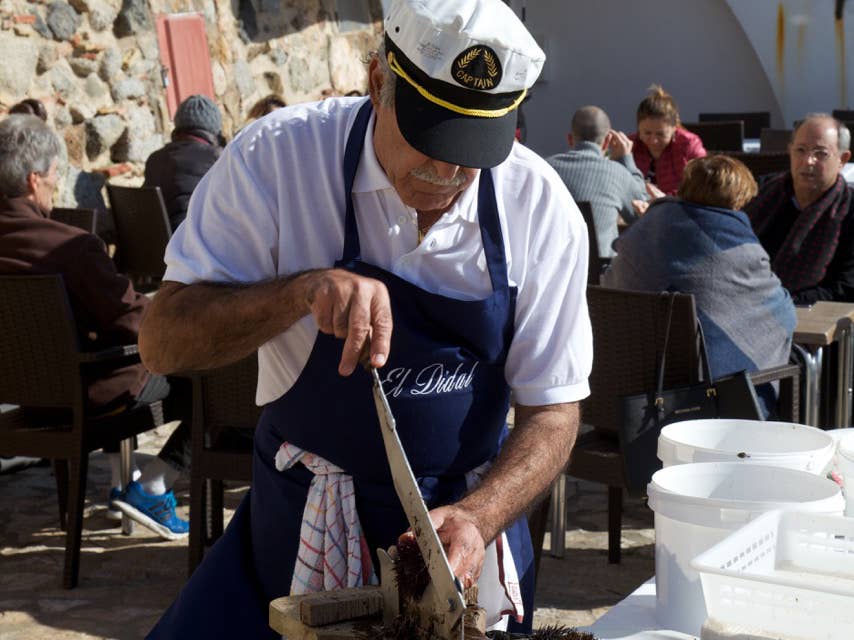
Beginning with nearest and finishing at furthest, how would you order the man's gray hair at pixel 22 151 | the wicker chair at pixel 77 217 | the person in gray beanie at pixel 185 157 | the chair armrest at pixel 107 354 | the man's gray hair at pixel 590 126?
the chair armrest at pixel 107 354, the man's gray hair at pixel 22 151, the wicker chair at pixel 77 217, the man's gray hair at pixel 590 126, the person in gray beanie at pixel 185 157

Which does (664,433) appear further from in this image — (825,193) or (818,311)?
(825,193)

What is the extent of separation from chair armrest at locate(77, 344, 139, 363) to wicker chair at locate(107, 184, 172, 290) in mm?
2023

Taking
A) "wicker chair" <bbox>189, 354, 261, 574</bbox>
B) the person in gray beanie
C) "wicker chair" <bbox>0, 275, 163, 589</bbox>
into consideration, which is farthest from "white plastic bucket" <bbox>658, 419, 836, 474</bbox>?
the person in gray beanie

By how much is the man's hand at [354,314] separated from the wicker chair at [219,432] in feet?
7.27

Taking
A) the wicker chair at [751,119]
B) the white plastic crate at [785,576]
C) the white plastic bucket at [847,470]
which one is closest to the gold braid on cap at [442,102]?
Result: the white plastic crate at [785,576]

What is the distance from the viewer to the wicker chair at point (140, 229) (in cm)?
608

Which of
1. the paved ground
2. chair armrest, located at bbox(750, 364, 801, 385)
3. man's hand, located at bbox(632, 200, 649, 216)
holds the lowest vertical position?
the paved ground

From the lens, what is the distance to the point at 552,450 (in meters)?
1.89

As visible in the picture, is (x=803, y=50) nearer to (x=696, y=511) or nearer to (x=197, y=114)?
(x=197, y=114)

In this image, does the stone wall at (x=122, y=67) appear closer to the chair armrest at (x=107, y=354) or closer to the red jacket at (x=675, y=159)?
the red jacket at (x=675, y=159)

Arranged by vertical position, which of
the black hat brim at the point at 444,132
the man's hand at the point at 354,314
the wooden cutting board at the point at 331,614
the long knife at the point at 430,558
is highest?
the black hat brim at the point at 444,132

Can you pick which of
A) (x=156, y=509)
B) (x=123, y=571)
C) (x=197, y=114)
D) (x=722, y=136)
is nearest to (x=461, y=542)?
(x=123, y=571)

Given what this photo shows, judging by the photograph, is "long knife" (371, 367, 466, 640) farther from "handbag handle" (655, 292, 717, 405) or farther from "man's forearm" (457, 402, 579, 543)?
"handbag handle" (655, 292, 717, 405)

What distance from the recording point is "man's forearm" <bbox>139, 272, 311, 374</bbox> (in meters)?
1.62
